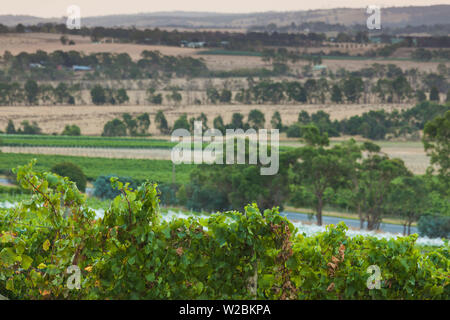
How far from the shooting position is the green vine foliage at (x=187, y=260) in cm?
381

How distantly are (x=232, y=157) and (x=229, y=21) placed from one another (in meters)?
91.7

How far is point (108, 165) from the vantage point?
46.2m

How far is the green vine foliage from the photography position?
3.81 meters

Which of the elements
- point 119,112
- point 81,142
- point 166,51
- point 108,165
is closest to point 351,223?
point 108,165

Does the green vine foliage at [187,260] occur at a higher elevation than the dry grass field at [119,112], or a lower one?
higher

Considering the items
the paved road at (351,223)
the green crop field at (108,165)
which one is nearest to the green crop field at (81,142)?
the green crop field at (108,165)

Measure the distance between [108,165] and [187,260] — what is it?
142 ft

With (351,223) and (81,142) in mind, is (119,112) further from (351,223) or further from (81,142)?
(351,223)

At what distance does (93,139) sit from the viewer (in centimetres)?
5378

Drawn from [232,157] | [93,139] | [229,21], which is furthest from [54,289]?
[229,21]

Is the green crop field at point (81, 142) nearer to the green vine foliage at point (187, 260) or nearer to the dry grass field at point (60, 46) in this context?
the dry grass field at point (60, 46)

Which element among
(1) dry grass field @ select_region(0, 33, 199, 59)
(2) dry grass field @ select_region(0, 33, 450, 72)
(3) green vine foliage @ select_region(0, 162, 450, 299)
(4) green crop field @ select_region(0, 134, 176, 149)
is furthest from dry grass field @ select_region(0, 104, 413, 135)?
(3) green vine foliage @ select_region(0, 162, 450, 299)

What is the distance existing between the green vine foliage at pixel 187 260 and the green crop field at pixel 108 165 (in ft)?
127
